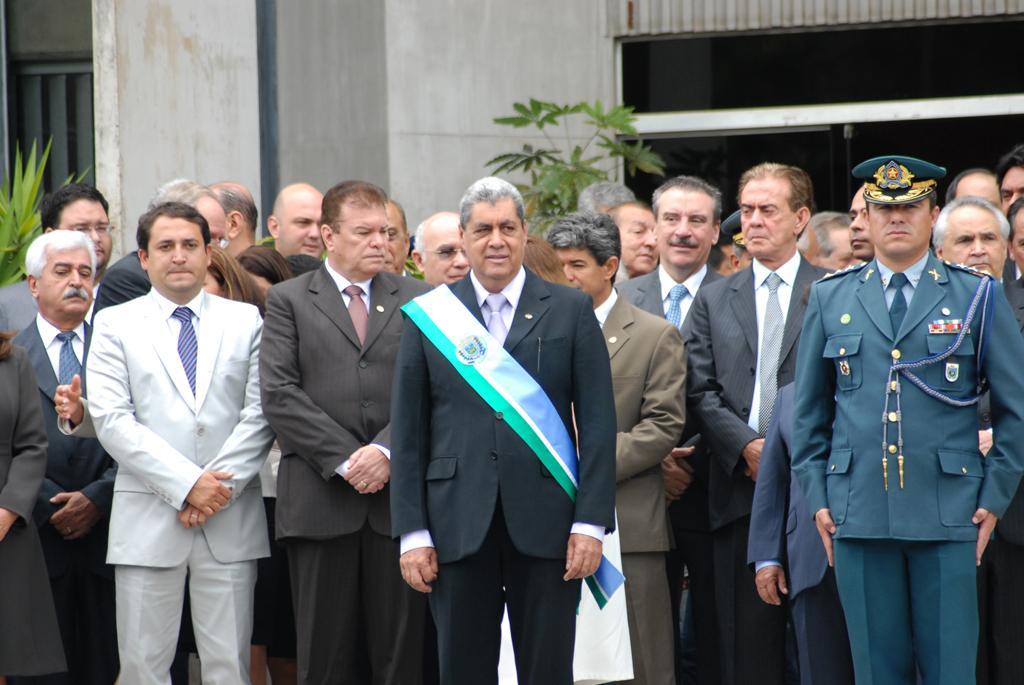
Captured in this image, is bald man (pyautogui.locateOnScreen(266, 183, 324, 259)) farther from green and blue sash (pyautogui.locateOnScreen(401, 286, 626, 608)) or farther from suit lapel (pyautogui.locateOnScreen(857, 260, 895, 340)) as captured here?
suit lapel (pyautogui.locateOnScreen(857, 260, 895, 340))

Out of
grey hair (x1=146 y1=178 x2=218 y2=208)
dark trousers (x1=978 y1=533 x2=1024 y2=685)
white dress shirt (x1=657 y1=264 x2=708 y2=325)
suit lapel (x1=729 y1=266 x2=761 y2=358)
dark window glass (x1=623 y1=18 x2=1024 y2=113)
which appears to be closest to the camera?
dark trousers (x1=978 y1=533 x2=1024 y2=685)

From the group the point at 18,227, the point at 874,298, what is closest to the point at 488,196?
the point at 874,298

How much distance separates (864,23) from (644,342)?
588 centimetres

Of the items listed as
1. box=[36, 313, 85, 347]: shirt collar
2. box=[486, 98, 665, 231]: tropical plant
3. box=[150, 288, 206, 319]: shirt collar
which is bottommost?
box=[36, 313, 85, 347]: shirt collar

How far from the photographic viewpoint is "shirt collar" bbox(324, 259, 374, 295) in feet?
21.4

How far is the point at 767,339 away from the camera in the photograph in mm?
6578

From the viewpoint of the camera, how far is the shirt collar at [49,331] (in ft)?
22.2

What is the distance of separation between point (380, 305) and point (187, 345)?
30.7 inches

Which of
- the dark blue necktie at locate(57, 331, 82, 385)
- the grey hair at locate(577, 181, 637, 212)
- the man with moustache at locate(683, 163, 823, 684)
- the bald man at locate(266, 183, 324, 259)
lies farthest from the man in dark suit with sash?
the grey hair at locate(577, 181, 637, 212)

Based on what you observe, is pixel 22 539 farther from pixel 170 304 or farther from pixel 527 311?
pixel 527 311

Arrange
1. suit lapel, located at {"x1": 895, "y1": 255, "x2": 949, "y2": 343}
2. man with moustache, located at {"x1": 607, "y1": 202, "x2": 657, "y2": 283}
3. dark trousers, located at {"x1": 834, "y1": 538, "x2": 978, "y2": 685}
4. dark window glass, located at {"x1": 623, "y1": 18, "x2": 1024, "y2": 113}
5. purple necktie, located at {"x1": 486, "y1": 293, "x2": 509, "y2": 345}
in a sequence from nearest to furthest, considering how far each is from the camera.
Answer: dark trousers, located at {"x1": 834, "y1": 538, "x2": 978, "y2": 685}, suit lapel, located at {"x1": 895, "y1": 255, "x2": 949, "y2": 343}, purple necktie, located at {"x1": 486, "y1": 293, "x2": 509, "y2": 345}, man with moustache, located at {"x1": 607, "y1": 202, "x2": 657, "y2": 283}, dark window glass, located at {"x1": 623, "y1": 18, "x2": 1024, "y2": 113}

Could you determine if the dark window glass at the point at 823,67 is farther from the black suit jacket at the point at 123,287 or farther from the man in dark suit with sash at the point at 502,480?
the man in dark suit with sash at the point at 502,480

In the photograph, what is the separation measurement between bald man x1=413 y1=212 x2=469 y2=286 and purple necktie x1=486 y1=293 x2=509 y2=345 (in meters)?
1.89

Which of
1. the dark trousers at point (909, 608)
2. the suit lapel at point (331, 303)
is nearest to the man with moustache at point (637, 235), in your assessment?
the suit lapel at point (331, 303)
